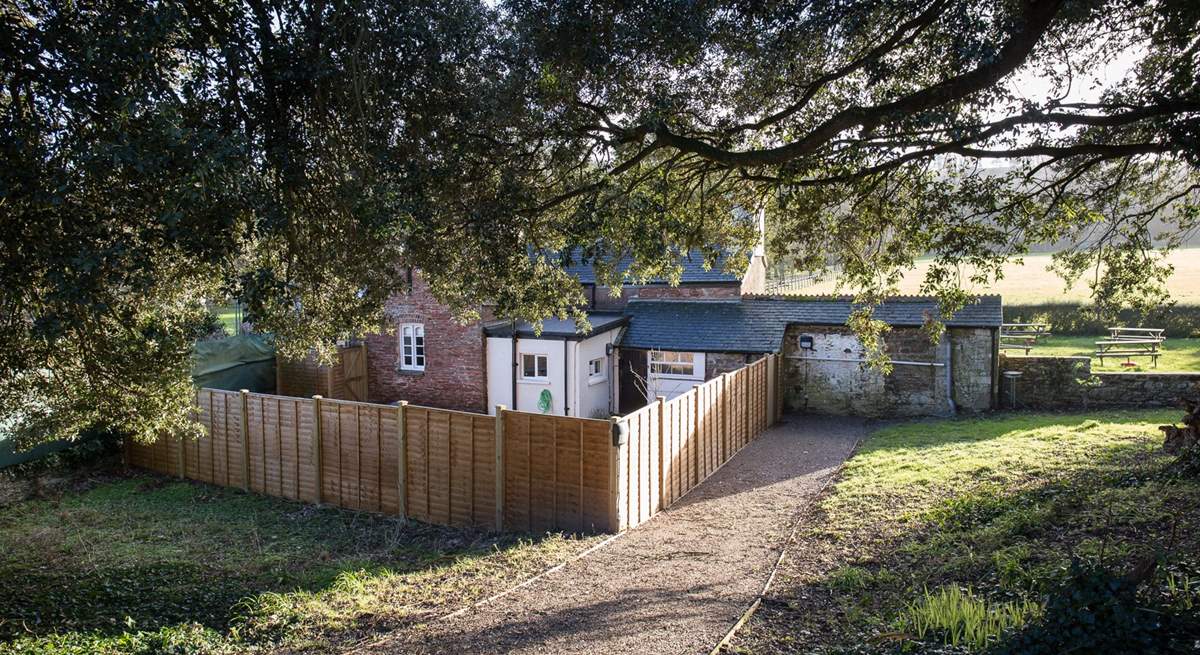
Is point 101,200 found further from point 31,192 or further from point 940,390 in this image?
point 940,390

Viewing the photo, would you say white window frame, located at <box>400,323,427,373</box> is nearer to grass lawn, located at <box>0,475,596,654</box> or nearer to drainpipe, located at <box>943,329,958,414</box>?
grass lawn, located at <box>0,475,596,654</box>

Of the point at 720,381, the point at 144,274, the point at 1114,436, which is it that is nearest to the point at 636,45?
the point at 144,274

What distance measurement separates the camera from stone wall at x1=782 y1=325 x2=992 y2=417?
19750 millimetres

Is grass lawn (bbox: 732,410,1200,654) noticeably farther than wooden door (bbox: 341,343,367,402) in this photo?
No

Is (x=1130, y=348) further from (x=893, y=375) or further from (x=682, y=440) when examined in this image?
(x=682, y=440)

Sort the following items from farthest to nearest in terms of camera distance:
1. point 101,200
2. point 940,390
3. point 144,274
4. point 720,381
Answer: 1. point 940,390
2. point 720,381
3. point 101,200
4. point 144,274

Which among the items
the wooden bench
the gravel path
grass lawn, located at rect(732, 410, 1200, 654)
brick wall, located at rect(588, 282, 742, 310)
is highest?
brick wall, located at rect(588, 282, 742, 310)

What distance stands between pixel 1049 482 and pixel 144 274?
11657mm

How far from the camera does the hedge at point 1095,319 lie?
29.6m

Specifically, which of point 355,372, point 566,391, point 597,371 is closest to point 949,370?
point 597,371

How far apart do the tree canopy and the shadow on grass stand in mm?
2049

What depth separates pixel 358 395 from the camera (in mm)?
22781

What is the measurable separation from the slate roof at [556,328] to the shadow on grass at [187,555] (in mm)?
8048

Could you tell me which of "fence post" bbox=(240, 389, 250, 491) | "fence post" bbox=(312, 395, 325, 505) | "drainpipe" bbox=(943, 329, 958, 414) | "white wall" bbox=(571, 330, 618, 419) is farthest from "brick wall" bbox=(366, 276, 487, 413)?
"drainpipe" bbox=(943, 329, 958, 414)
